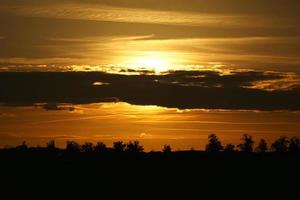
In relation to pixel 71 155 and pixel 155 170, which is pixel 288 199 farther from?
pixel 71 155

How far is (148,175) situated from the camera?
144750mm

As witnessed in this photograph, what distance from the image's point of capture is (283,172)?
14338 cm

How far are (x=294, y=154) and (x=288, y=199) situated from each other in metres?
72.4

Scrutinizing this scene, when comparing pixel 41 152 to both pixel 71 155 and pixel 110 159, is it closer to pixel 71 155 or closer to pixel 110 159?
pixel 71 155

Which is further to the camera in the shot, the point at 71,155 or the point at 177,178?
the point at 71,155

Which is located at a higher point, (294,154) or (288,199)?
(294,154)

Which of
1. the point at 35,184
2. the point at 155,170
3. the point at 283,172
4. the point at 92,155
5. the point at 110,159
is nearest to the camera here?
the point at 35,184

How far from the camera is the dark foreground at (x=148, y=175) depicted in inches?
4843

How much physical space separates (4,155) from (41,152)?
50.7 ft

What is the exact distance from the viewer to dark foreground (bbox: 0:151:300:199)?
12300 centimetres

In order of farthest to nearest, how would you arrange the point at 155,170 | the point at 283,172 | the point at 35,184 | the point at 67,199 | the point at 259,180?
the point at 155,170
the point at 283,172
the point at 259,180
the point at 35,184
the point at 67,199

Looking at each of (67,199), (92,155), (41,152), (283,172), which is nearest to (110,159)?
(92,155)

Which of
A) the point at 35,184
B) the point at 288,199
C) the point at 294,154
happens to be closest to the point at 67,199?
the point at 35,184

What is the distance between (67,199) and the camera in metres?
113
